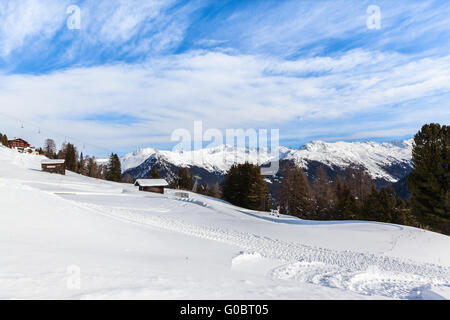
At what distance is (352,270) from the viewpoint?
32.1ft

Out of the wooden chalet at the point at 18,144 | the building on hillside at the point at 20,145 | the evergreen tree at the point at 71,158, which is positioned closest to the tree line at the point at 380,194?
the evergreen tree at the point at 71,158

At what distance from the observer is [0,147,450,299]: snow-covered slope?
16.9 feet

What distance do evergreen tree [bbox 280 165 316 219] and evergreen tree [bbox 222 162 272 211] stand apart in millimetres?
3424

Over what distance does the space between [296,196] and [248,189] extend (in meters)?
9.36

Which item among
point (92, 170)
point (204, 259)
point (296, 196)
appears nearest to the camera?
point (204, 259)

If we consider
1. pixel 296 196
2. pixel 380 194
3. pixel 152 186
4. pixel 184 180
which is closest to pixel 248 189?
pixel 296 196

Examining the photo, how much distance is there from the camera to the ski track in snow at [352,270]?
24.4 ft

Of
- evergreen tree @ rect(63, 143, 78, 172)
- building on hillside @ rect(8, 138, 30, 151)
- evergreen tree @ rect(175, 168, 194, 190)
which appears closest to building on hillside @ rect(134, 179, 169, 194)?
evergreen tree @ rect(175, 168, 194, 190)

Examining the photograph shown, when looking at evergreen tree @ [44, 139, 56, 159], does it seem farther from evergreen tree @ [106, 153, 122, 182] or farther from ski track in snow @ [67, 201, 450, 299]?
ski track in snow @ [67, 201, 450, 299]

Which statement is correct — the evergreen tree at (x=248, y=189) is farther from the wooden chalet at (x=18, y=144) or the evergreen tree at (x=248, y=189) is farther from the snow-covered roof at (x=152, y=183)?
the wooden chalet at (x=18, y=144)

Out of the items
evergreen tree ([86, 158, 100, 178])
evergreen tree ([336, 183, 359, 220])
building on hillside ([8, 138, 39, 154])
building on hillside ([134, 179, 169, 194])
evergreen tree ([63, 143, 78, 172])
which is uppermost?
building on hillside ([8, 138, 39, 154])

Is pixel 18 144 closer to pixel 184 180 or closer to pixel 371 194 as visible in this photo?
pixel 184 180
